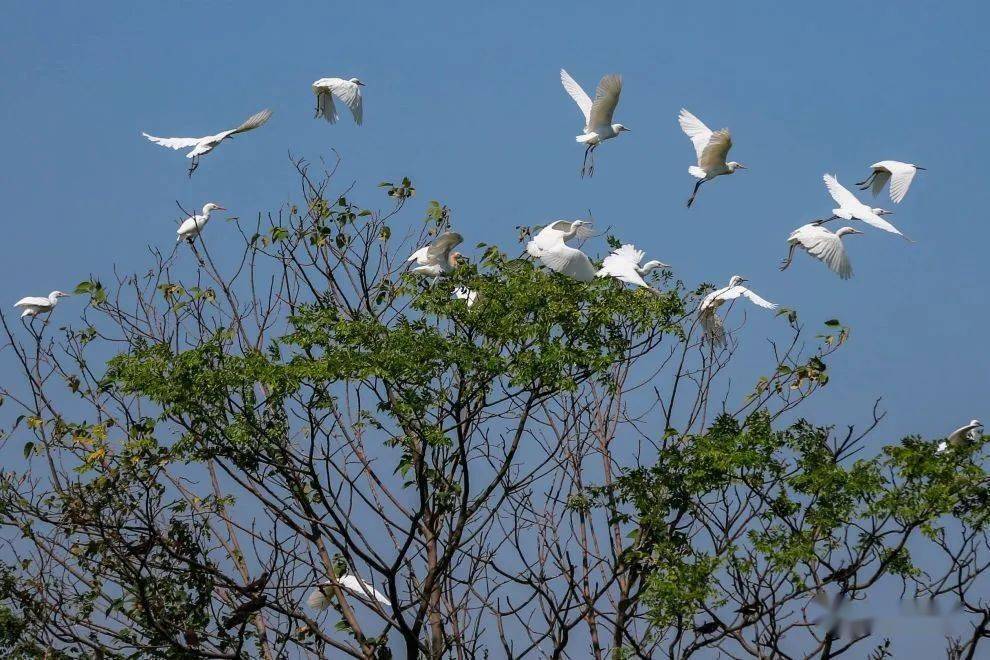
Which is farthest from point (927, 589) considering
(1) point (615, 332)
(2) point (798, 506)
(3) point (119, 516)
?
(3) point (119, 516)

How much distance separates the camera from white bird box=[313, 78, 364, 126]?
12148 mm

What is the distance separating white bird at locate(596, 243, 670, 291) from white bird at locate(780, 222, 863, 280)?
4.39 ft

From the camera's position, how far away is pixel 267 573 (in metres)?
9.07

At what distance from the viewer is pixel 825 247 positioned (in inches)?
440

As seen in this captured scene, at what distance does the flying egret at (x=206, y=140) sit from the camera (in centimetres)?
1172

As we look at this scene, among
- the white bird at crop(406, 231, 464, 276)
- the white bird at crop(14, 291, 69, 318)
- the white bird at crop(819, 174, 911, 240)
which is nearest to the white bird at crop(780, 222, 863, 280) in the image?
the white bird at crop(819, 174, 911, 240)

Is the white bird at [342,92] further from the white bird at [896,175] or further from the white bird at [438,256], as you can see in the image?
the white bird at [896,175]

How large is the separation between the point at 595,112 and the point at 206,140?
3.56 metres

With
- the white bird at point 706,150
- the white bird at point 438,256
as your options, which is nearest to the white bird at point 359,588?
the white bird at point 438,256

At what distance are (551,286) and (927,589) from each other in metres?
3.52

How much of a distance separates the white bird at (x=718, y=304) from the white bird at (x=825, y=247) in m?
0.55

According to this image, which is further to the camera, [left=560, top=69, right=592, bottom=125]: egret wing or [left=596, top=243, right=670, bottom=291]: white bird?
[left=560, top=69, right=592, bottom=125]: egret wing

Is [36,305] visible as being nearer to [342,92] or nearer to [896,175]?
[342,92]

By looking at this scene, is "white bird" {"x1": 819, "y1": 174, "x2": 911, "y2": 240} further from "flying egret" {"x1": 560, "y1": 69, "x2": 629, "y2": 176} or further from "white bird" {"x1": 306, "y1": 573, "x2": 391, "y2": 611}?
"white bird" {"x1": 306, "y1": 573, "x2": 391, "y2": 611}
